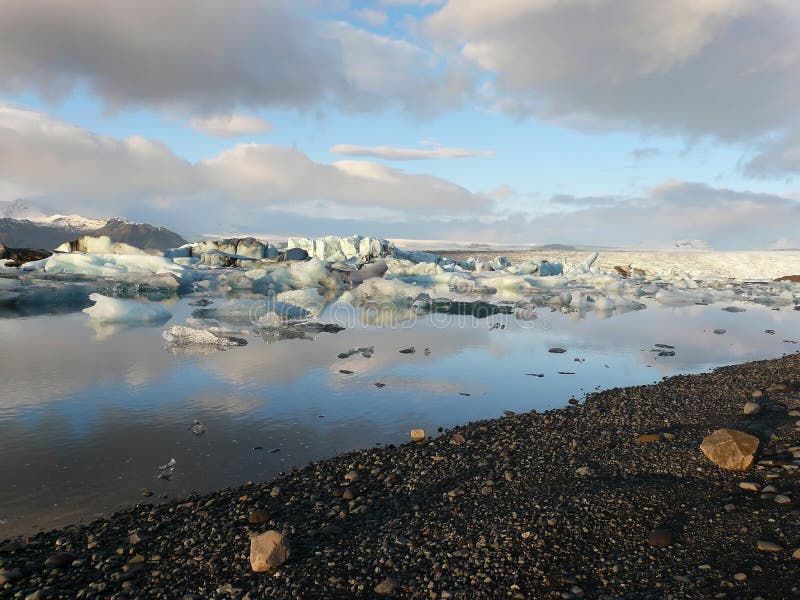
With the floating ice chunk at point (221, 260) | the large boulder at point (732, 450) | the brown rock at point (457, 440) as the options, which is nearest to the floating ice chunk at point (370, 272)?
the floating ice chunk at point (221, 260)

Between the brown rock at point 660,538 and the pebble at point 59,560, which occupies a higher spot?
the brown rock at point 660,538

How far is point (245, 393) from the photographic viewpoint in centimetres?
647

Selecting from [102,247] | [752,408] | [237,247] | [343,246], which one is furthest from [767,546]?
[343,246]

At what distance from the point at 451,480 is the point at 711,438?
2.24m

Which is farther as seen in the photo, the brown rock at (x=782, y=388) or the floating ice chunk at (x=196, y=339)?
the floating ice chunk at (x=196, y=339)

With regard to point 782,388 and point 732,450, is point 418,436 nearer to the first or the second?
point 732,450

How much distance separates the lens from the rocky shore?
266 centimetres

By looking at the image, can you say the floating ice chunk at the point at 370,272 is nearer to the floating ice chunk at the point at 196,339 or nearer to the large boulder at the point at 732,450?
the floating ice chunk at the point at 196,339

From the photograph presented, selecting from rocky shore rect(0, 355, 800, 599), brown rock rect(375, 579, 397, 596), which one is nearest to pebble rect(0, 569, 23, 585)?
rocky shore rect(0, 355, 800, 599)

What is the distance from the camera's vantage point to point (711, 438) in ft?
13.8

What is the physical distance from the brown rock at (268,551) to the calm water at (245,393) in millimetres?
1249

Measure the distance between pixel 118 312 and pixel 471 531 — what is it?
11788 millimetres

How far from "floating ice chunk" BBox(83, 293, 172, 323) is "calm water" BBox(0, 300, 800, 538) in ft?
1.74

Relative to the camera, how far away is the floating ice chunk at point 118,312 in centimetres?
1205
